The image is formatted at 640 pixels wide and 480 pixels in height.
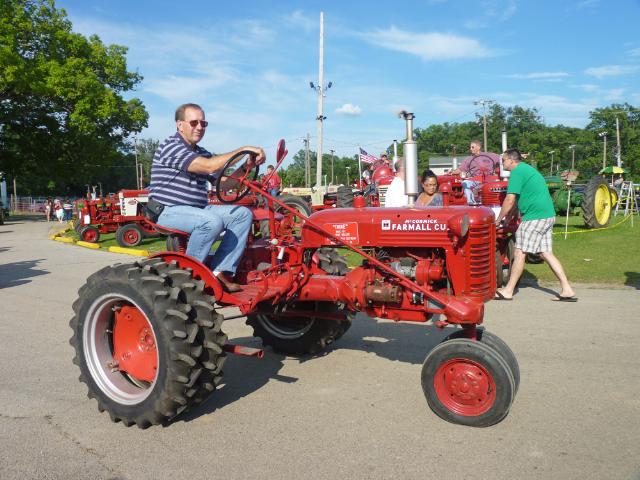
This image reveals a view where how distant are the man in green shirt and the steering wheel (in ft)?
12.3

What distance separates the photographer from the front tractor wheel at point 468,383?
3.27m

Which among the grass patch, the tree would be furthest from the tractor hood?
the tree

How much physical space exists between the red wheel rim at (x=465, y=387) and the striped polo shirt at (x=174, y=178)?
2.11 metres

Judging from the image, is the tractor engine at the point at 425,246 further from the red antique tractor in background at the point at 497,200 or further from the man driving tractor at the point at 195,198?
the red antique tractor in background at the point at 497,200

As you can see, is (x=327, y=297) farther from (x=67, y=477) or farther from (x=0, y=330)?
(x=0, y=330)

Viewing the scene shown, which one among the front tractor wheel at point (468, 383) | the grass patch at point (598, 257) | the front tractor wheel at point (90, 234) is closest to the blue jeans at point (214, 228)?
the front tractor wheel at point (468, 383)

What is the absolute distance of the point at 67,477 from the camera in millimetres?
2852

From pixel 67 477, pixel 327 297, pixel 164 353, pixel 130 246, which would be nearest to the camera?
pixel 67 477

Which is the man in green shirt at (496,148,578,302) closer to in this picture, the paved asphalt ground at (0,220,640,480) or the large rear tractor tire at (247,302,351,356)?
the paved asphalt ground at (0,220,640,480)

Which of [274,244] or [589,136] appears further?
[589,136]

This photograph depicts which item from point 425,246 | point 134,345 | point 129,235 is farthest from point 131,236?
point 425,246

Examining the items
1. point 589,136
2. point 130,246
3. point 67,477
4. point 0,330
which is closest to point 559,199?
point 130,246

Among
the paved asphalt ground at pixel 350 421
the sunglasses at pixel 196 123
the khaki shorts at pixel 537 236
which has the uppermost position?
the sunglasses at pixel 196 123

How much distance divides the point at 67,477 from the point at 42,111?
32.3 meters
